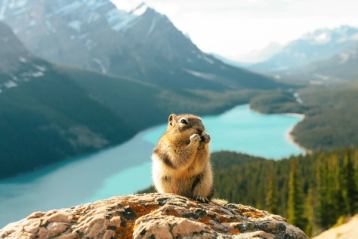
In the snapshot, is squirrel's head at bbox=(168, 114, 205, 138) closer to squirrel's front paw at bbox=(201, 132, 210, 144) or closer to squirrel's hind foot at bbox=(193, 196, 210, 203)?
squirrel's front paw at bbox=(201, 132, 210, 144)

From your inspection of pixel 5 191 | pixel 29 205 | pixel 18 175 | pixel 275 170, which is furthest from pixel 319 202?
pixel 18 175

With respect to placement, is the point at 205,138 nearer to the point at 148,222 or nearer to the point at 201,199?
the point at 201,199

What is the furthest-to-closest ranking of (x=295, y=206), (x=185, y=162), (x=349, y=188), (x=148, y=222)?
(x=349, y=188) → (x=295, y=206) → (x=185, y=162) → (x=148, y=222)

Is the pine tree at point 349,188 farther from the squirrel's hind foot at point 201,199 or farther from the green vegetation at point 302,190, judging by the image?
the squirrel's hind foot at point 201,199

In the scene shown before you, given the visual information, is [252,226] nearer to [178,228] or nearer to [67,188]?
[178,228]

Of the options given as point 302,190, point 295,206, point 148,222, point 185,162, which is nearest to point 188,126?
point 185,162

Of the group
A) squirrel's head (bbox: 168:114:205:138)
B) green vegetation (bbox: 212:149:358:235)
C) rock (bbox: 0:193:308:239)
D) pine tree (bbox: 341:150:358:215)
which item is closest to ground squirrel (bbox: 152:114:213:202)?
squirrel's head (bbox: 168:114:205:138)

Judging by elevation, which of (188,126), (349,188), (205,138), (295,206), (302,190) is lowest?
(302,190)
